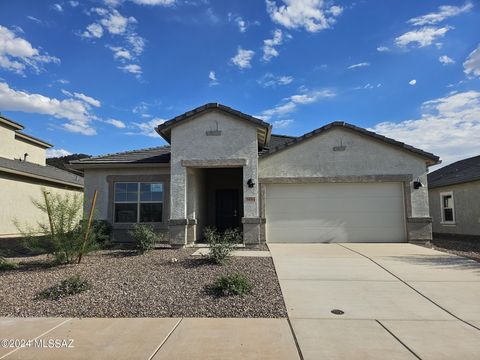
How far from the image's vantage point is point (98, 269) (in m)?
9.10

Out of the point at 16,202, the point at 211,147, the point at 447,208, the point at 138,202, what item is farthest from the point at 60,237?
the point at 447,208

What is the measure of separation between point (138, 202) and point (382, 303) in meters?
10.7

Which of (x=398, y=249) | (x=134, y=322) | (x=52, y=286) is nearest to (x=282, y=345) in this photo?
(x=134, y=322)

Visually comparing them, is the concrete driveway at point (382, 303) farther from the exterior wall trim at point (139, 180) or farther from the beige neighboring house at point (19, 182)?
the beige neighboring house at point (19, 182)

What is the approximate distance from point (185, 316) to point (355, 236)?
29.5ft

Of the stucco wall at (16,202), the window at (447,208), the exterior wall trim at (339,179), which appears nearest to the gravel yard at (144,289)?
the exterior wall trim at (339,179)

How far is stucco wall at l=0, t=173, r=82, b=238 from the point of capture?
17.6 m

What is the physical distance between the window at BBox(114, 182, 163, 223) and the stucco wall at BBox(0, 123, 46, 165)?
506 inches

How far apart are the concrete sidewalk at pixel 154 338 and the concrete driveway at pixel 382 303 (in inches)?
18.8

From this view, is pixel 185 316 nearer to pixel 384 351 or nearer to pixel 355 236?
pixel 384 351

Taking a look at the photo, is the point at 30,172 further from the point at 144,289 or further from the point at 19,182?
the point at 144,289

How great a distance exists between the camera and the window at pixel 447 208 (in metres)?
18.0

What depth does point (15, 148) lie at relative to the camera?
24.4 m

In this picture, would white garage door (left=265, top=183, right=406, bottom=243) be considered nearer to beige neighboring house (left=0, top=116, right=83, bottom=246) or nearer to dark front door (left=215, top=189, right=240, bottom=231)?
dark front door (left=215, top=189, right=240, bottom=231)
